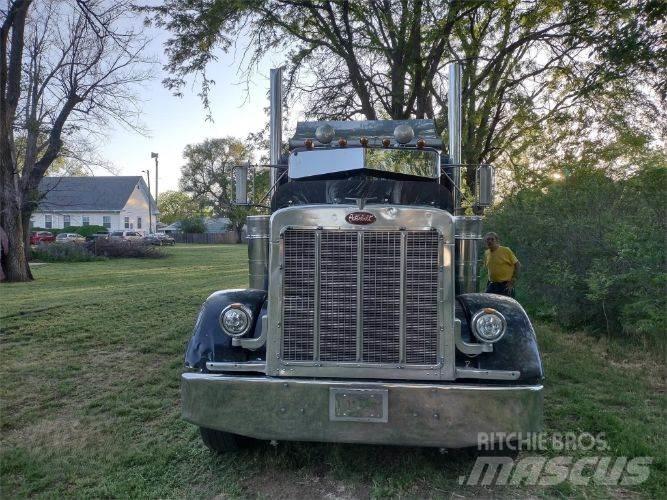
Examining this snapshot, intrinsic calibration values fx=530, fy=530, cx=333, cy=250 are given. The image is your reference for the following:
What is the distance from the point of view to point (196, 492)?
350cm

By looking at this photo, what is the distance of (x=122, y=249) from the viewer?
1123 inches

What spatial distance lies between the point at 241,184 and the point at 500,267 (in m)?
4.45

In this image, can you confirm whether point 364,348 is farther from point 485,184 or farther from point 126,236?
point 126,236

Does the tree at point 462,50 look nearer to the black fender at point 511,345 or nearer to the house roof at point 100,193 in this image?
the black fender at point 511,345

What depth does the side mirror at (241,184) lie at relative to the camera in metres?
5.21

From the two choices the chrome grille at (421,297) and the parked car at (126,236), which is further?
the parked car at (126,236)

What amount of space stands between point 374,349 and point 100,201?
180ft

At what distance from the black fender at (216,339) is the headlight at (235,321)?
0.04m

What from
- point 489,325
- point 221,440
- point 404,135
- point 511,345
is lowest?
point 221,440

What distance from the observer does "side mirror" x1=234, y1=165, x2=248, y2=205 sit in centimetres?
521

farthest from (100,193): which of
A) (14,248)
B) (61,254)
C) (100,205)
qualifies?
(14,248)

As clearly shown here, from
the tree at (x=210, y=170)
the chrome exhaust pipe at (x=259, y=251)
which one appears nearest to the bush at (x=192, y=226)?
the tree at (x=210, y=170)

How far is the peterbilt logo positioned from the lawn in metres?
1.74

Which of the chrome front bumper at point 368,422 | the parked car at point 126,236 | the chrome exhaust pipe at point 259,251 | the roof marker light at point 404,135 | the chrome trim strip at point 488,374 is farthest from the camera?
the parked car at point 126,236
